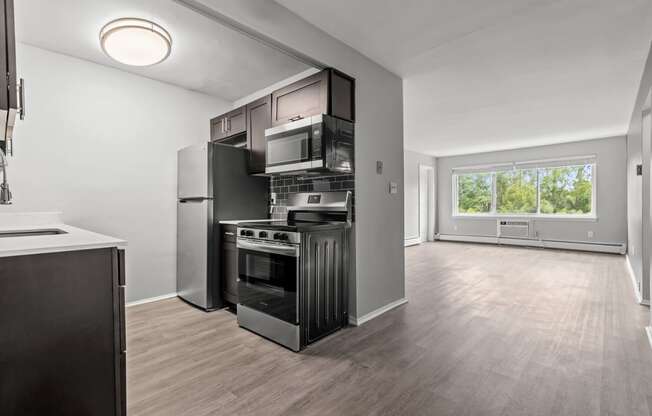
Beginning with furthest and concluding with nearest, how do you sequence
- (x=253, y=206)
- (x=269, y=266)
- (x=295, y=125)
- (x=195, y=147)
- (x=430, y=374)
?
(x=253, y=206) < (x=195, y=147) < (x=295, y=125) < (x=269, y=266) < (x=430, y=374)

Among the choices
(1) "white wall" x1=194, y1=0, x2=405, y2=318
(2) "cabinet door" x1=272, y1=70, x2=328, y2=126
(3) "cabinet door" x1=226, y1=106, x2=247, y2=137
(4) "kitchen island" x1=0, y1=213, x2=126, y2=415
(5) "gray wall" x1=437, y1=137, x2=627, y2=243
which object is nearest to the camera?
(4) "kitchen island" x1=0, y1=213, x2=126, y2=415

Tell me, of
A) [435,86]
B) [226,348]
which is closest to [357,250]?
[226,348]

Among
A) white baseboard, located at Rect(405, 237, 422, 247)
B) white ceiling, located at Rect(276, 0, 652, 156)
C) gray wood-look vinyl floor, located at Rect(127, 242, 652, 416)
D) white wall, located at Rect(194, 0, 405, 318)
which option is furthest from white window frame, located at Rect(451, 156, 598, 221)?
white wall, located at Rect(194, 0, 405, 318)

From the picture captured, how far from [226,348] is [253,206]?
1.60 m

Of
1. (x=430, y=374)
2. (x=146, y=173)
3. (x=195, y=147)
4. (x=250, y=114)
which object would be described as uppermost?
(x=250, y=114)

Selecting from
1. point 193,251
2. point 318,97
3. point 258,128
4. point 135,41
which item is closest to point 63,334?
point 135,41

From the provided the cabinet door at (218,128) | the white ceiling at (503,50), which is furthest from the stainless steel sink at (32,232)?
the white ceiling at (503,50)

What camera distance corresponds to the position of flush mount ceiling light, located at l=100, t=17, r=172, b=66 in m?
2.06

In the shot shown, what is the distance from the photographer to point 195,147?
3252mm

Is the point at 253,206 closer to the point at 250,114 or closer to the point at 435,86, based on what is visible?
the point at 250,114

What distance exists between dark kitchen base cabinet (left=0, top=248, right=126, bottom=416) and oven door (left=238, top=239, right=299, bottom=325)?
3.65ft

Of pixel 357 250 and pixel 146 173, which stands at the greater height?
pixel 146 173

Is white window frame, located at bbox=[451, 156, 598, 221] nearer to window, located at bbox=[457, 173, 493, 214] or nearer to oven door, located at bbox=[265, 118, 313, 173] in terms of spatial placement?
window, located at bbox=[457, 173, 493, 214]

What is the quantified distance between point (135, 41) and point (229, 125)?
1.57 metres
